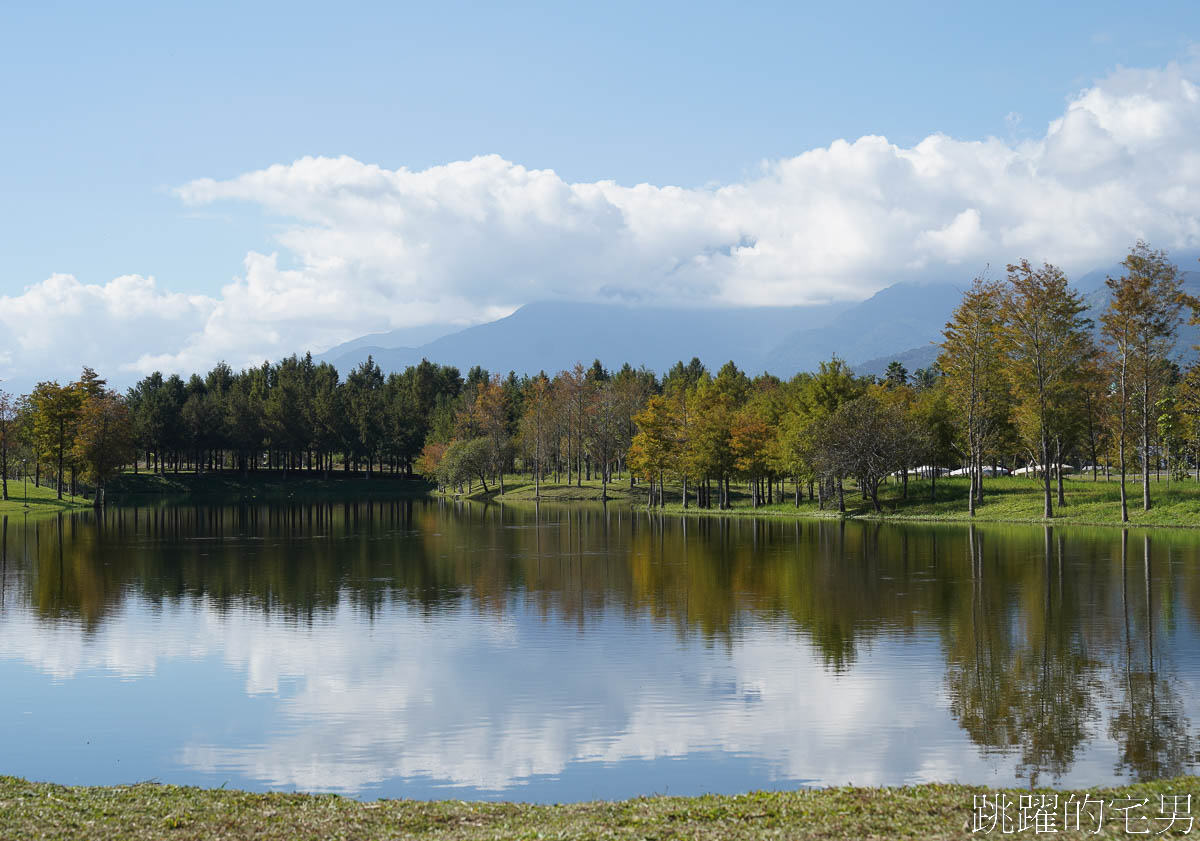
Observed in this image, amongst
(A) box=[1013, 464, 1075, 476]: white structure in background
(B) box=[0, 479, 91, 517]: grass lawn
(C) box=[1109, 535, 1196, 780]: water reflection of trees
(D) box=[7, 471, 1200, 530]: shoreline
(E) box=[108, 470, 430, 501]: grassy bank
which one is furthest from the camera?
(E) box=[108, 470, 430, 501]: grassy bank

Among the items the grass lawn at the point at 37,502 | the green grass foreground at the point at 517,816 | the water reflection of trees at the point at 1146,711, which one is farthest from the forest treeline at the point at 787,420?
the green grass foreground at the point at 517,816

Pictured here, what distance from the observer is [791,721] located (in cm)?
2008

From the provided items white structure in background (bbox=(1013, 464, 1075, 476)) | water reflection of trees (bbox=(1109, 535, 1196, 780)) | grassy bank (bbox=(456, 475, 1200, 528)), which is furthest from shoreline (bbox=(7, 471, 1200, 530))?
water reflection of trees (bbox=(1109, 535, 1196, 780))

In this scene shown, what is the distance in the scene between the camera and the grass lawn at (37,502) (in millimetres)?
104312

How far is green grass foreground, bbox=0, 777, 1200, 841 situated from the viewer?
12344 mm

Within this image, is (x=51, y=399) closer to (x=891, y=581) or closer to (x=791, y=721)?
(x=891, y=581)

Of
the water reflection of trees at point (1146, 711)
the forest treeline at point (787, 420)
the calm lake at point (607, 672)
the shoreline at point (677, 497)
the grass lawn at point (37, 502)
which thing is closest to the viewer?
the water reflection of trees at point (1146, 711)

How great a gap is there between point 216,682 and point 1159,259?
6513cm

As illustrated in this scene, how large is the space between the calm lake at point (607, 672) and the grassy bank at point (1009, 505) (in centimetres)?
1584

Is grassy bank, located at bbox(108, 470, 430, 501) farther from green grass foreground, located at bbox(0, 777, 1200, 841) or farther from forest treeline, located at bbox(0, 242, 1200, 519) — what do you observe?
green grass foreground, located at bbox(0, 777, 1200, 841)

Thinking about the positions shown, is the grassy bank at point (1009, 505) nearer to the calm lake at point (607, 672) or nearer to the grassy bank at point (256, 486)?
the calm lake at point (607, 672)

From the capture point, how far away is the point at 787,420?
9144cm

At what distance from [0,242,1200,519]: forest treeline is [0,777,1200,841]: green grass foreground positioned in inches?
2285

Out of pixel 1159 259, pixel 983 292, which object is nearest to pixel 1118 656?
pixel 1159 259
